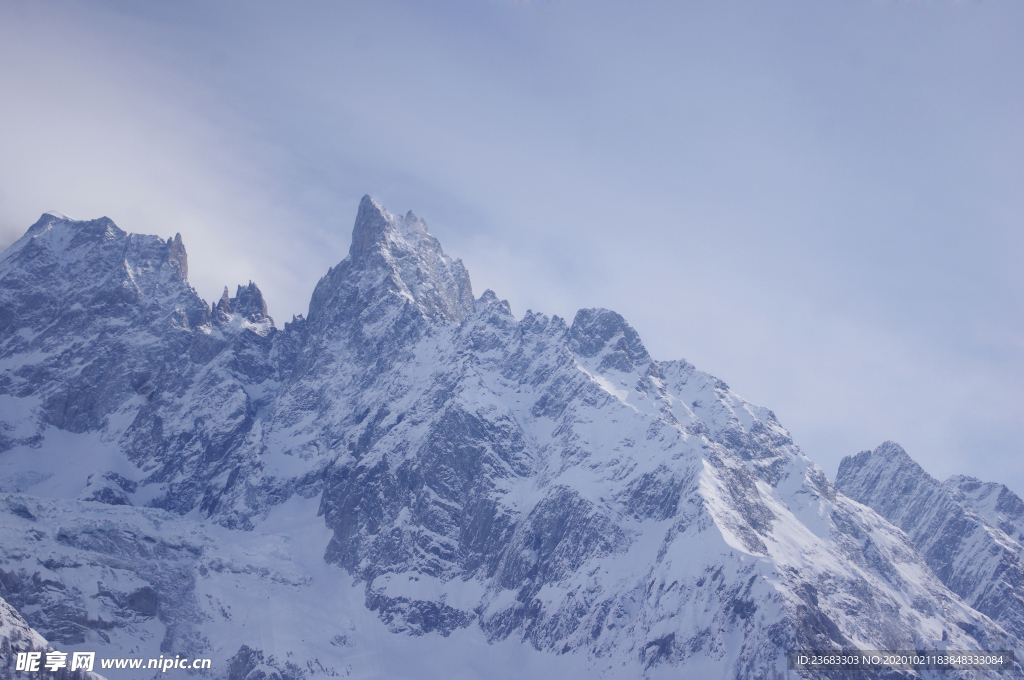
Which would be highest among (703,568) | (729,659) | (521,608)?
(703,568)

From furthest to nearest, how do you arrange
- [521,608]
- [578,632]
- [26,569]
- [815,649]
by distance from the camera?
→ [521,608] < [578,632] < [26,569] < [815,649]

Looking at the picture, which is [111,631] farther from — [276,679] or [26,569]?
[276,679]

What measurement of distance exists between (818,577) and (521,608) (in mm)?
63436

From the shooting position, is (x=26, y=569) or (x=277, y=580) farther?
(x=277, y=580)

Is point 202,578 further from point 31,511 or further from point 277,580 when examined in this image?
point 31,511

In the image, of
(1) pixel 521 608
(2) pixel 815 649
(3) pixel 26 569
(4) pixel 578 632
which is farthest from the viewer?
(1) pixel 521 608

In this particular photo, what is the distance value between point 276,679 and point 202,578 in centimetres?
3237

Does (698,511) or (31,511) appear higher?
(698,511)

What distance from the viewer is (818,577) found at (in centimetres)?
18888

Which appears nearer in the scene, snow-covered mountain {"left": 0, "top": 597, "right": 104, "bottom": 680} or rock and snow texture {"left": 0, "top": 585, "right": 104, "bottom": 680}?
rock and snow texture {"left": 0, "top": 585, "right": 104, "bottom": 680}

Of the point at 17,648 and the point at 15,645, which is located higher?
the point at 15,645

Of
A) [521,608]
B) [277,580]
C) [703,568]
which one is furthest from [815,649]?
[277,580]

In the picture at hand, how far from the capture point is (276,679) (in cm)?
16788

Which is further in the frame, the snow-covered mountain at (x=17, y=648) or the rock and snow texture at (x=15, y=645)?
the snow-covered mountain at (x=17, y=648)
